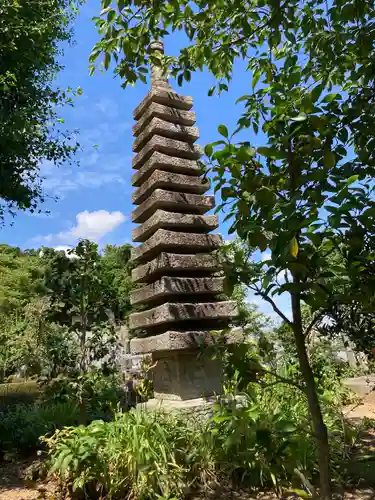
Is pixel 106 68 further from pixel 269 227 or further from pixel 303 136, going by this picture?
pixel 269 227

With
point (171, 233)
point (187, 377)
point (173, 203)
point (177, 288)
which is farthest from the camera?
point (173, 203)

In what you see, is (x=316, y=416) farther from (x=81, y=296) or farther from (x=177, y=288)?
(x=81, y=296)

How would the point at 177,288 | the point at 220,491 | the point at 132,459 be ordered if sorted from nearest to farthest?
the point at 132,459 < the point at 220,491 < the point at 177,288

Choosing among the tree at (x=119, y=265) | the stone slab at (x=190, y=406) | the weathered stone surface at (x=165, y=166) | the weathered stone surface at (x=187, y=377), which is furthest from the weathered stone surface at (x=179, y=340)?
the tree at (x=119, y=265)

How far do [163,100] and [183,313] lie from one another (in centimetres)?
268

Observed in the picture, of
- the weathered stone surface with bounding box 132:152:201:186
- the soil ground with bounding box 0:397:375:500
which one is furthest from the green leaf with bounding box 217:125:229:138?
the weathered stone surface with bounding box 132:152:201:186

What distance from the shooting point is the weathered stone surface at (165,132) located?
17.0 feet

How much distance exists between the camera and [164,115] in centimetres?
527

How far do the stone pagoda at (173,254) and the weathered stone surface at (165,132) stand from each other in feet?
0.04

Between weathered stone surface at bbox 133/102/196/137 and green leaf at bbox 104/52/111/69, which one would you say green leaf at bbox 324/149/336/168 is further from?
weathered stone surface at bbox 133/102/196/137

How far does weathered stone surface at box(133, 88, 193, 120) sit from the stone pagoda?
0.01m

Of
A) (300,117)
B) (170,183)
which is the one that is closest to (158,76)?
(170,183)

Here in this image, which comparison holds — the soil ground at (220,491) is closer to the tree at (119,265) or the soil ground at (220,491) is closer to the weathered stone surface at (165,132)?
the weathered stone surface at (165,132)

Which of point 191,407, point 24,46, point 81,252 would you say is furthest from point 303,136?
point 24,46
